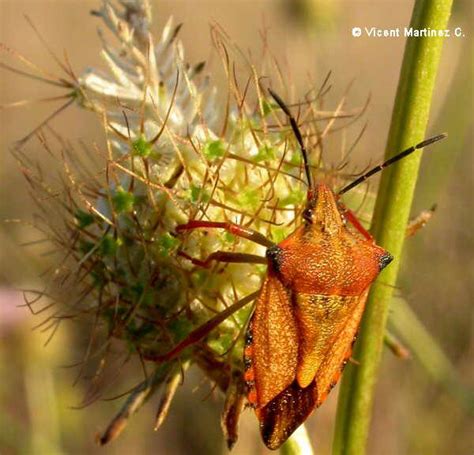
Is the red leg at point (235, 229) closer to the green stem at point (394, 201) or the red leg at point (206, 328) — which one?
the red leg at point (206, 328)

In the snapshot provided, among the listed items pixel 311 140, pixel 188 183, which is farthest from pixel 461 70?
pixel 188 183

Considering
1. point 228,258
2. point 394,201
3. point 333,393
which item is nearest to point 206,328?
point 228,258

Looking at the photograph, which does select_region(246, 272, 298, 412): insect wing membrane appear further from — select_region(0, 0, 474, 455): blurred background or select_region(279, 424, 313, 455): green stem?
select_region(0, 0, 474, 455): blurred background

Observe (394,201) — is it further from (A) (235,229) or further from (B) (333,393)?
(B) (333,393)

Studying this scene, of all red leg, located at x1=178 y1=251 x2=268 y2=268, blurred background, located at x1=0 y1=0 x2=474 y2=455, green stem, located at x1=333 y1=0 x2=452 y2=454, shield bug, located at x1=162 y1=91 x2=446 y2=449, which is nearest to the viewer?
green stem, located at x1=333 y1=0 x2=452 y2=454

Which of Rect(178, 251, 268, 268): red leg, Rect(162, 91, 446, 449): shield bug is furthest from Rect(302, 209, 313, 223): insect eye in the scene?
Rect(178, 251, 268, 268): red leg

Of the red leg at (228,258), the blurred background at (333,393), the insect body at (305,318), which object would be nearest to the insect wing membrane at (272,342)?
the insect body at (305,318)
